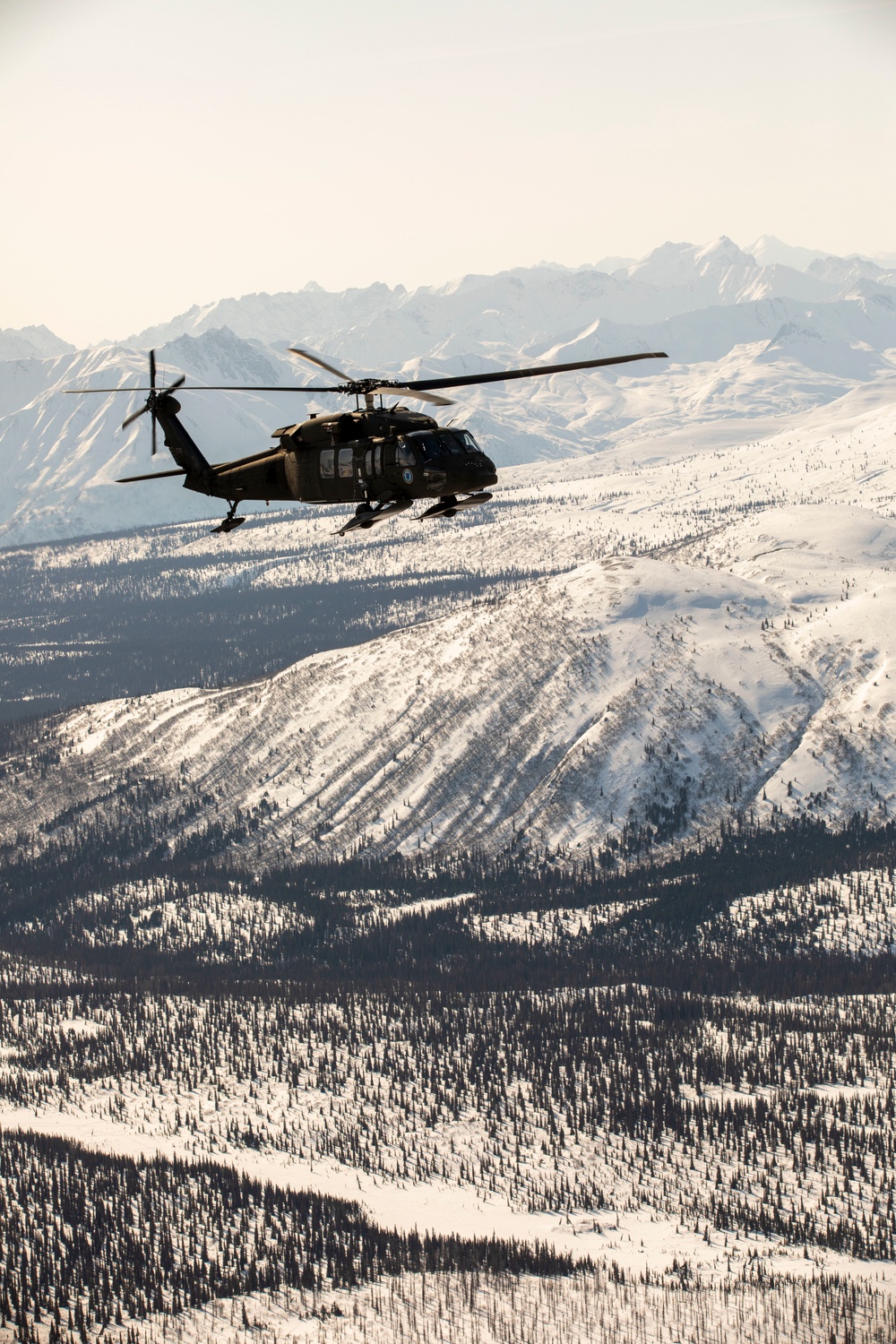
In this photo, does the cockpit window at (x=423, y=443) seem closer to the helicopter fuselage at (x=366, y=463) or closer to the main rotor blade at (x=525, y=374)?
the helicopter fuselage at (x=366, y=463)

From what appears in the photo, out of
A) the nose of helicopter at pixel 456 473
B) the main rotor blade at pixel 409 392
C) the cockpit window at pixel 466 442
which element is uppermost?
the main rotor blade at pixel 409 392


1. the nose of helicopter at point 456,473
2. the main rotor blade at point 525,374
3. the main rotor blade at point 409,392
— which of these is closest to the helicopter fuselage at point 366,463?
the nose of helicopter at point 456,473

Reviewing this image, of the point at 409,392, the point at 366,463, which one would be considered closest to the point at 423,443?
the point at 409,392

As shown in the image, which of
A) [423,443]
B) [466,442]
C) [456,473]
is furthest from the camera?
[466,442]

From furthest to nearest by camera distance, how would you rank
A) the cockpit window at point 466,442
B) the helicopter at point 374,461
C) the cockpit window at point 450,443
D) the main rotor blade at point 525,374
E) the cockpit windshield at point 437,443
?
the cockpit window at point 466,442, the cockpit window at point 450,443, the cockpit windshield at point 437,443, the helicopter at point 374,461, the main rotor blade at point 525,374

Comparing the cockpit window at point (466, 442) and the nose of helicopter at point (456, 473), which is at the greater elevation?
the cockpit window at point (466, 442)

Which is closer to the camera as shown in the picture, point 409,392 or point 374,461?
point 409,392

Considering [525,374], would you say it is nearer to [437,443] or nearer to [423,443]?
[437,443]

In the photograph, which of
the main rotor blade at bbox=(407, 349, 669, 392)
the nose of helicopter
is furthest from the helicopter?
the main rotor blade at bbox=(407, 349, 669, 392)

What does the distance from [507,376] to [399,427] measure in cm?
779

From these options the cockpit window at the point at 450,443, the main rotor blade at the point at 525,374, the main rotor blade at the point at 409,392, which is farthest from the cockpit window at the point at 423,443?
the main rotor blade at the point at 525,374

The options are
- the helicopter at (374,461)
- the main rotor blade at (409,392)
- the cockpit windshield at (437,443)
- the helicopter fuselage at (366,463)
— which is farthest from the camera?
the cockpit windshield at (437,443)

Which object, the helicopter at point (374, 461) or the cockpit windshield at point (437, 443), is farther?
the cockpit windshield at point (437, 443)

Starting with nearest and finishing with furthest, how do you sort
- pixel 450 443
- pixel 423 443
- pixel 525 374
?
pixel 525 374 → pixel 423 443 → pixel 450 443
